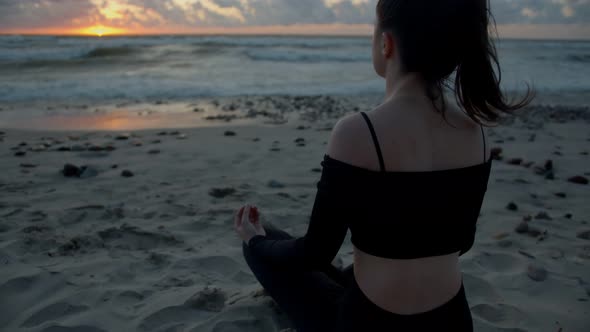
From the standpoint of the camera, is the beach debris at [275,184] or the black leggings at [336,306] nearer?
the black leggings at [336,306]

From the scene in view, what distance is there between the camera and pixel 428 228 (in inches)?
51.9

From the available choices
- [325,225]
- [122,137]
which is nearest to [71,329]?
[325,225]

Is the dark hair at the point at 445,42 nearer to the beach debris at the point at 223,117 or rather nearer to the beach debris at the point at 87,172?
the beach debris at the point at 87,172

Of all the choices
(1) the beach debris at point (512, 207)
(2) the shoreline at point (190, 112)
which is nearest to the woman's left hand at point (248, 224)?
(1) the beach debris at point (512, 207)

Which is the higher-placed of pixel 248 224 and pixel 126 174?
pixel 248 224

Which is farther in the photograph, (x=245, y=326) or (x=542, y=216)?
(x=542, y=216)

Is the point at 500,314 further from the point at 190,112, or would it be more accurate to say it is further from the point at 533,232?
the point at 190,112

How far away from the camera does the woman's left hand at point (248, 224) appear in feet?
6.29

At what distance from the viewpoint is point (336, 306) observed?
5.74ft

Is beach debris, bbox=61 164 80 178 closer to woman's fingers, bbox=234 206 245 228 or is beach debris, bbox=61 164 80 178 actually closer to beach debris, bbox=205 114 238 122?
woman's fingers, bbox=234 206 245 228

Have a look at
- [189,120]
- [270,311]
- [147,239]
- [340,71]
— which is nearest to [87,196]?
[147,239]

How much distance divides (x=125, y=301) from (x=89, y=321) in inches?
8.7

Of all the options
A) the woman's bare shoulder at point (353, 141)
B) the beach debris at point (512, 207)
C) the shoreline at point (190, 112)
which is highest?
the woman's bare shoulder at point (353, 141)

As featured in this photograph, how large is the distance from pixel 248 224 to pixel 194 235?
1465 mm
